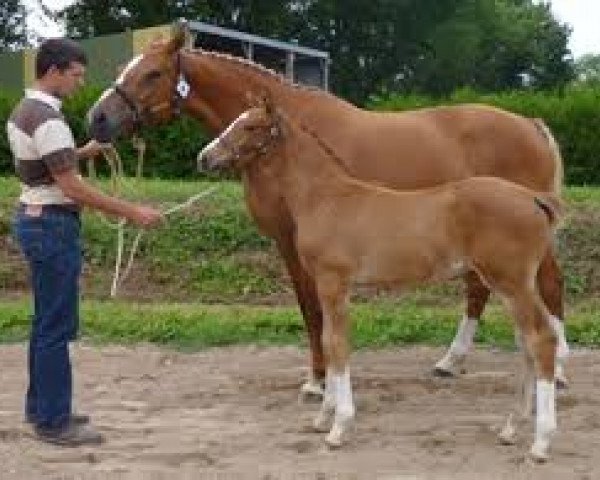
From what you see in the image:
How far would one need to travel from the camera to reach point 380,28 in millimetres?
45188

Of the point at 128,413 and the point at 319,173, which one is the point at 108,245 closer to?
the point at 128,413

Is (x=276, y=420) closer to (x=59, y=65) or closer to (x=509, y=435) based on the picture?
(x=509, y=435)

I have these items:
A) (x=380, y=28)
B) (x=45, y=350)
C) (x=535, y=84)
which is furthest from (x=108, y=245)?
(x=535, y=84)

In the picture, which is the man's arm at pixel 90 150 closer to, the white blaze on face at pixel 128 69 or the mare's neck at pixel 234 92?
the white blaze on face at pixel 128 69

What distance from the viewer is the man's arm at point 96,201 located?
588cm

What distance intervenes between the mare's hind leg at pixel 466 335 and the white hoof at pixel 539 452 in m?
2.39

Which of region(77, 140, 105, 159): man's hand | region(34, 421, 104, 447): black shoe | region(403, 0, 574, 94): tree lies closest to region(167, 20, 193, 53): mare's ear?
region(77, 140, 105, 159): man's hand

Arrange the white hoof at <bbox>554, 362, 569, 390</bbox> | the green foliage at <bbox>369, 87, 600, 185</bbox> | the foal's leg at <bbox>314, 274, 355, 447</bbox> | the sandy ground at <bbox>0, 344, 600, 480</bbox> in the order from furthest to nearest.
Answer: the green foliage at <bbox>369, 87, 600, 185</bbox>, the white hoof at <bbox>554, 362, 569, 390</bbox>, the foal's leg at <bbox>314, 274, 355, 447</bbox>, the sandy ground at <bbox>0, 344, 600, 480</bbox>

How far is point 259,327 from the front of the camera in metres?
9.84

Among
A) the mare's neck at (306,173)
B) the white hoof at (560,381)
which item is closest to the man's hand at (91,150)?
the mare's neck at (306,173)

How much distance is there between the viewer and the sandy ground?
568cm

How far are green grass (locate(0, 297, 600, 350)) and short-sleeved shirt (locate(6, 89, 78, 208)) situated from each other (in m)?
3.37

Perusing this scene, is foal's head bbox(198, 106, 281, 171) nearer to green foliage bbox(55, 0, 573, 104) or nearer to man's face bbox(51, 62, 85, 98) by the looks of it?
man's face bbox(51, 62, 85, 98)

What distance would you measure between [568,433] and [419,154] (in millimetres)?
2183
